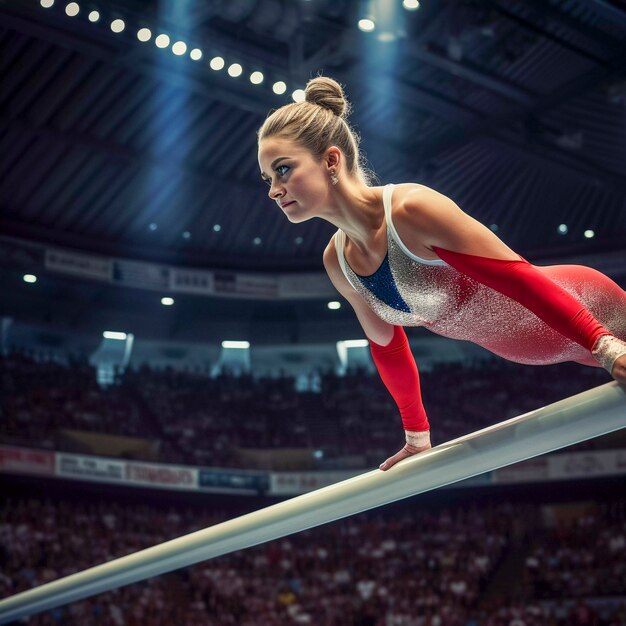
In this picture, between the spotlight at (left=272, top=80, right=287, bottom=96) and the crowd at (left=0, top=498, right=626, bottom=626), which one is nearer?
the spotlight at (left=272, top=80, right=287, bottom=96)

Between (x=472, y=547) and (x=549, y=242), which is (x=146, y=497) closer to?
(x=472, y=547)

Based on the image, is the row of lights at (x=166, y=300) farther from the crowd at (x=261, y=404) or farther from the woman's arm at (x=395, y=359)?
the woman's arm at (x=395, y=359)

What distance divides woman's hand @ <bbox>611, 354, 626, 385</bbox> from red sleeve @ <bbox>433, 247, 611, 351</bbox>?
12 cm

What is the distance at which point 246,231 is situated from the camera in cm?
1889

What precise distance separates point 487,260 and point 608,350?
46cm

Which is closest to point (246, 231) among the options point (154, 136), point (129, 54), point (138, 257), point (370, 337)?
point (138, 257)

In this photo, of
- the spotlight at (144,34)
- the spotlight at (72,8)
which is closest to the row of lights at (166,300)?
the spotlight at (144,34)

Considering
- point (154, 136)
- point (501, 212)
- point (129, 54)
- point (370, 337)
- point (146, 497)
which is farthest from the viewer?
point (501, 212)

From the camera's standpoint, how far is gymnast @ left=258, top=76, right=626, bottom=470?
2344 millimetres

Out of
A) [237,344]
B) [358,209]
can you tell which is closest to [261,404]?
[237,344]

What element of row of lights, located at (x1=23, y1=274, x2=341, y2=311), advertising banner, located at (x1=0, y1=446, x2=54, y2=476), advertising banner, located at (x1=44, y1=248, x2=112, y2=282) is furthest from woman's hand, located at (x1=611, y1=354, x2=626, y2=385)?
Answer: row of lights, located at (x1=23, y1=274, x2=341, y2=311)

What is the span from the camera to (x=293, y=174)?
2496mm

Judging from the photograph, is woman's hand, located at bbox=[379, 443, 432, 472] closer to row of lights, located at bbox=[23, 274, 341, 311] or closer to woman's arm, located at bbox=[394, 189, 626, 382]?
woman's arm, located at bbox=[394, 189, 626, 382]

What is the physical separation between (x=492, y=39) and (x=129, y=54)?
549cm
